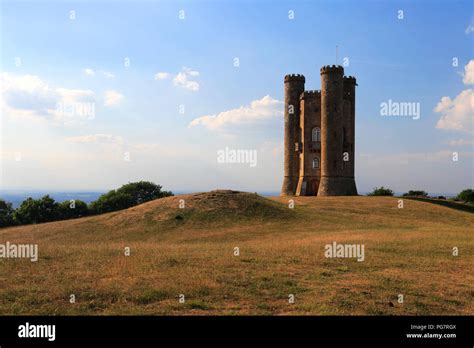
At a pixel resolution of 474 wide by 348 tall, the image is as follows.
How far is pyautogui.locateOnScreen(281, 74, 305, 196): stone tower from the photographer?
67.6 m

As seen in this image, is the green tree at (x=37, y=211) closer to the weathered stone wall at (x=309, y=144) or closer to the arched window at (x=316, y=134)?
the weathered stone wall at (x=309, y=144)

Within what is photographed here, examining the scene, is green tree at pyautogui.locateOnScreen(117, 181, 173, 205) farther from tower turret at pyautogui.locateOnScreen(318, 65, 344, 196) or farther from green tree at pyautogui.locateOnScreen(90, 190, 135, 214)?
tower turret at pyautogui.locateOnScreen(318, 65, 344, 196)

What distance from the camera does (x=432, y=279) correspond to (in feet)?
46.1

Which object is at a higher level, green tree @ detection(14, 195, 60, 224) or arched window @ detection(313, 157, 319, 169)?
arched window @ detection(313, 157, 319, 169)

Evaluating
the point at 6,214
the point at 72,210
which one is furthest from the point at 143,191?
the point at 6,214

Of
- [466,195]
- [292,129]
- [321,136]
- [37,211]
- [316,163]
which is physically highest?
[292,129]

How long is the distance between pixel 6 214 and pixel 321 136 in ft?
167

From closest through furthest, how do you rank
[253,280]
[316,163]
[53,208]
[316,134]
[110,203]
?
[253,280]
[53,208]
[316,163]
[316,134]
[110,203]

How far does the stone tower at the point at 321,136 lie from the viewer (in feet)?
202

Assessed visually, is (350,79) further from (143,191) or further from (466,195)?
(143,191)

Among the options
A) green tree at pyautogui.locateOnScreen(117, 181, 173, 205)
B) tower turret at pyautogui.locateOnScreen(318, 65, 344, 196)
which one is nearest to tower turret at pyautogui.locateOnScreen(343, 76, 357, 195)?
tower turret at pyautogui.locateOnScreen(318, 65, 344, 196)

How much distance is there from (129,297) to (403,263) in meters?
11.4

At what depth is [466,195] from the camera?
6525cm
